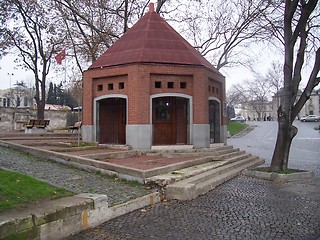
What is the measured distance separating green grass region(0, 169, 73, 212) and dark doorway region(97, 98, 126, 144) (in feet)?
29.2

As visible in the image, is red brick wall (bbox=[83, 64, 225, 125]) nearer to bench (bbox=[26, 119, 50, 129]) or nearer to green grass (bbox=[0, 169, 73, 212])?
green grass (bbox=[0, 169, 73, 212])

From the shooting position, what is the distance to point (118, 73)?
620 inches

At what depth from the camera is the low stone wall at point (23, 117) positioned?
34562 mm

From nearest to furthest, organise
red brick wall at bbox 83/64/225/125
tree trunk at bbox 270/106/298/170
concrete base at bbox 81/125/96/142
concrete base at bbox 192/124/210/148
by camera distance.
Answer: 1. tree trunk at bbox 270/106/298/170
2. red brick wall at bbox 83/64/225/125
3. concrete base at bbox 192/124/210/148
4. concrete base at bbox 81/125/96/142

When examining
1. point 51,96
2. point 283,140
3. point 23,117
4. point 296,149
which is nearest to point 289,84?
point 283,140

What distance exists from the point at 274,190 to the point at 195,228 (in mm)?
4366

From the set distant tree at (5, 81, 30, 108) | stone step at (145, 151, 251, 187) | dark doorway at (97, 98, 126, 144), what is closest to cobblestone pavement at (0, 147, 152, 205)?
stone step at (145, 151, 251, 187)

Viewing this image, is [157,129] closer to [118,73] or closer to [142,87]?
[142,87]

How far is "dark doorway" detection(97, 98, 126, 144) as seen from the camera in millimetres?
16516

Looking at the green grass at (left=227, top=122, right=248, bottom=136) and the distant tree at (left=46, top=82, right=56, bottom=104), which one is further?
the distant tree at (left=46, top=82, right=56, bottom=104)

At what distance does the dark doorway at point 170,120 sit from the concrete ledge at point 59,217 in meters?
8.89

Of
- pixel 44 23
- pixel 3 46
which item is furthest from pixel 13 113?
pixel 44 23

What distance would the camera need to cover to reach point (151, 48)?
1627cm

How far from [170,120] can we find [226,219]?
384 inches
